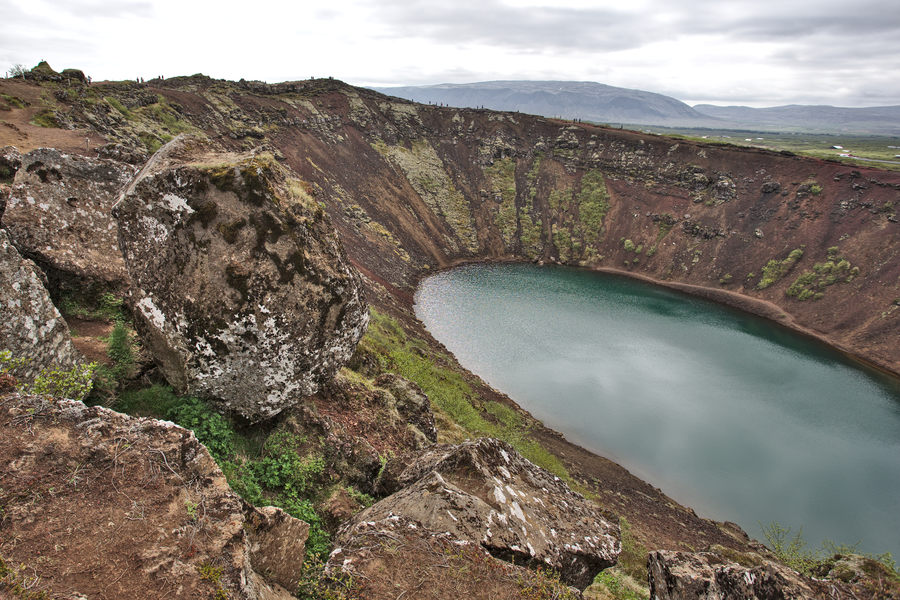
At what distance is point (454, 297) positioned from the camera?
46812mm

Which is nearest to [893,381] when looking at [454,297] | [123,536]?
[454,297]

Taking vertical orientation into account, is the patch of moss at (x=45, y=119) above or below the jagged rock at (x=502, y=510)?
above

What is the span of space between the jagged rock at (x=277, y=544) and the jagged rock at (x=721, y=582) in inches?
238

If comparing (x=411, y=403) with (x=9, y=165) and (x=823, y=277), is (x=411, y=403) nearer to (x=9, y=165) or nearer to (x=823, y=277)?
(x=9, y=165)

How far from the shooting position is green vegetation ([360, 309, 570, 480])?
828 inches

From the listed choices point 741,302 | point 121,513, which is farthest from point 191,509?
point 741,302

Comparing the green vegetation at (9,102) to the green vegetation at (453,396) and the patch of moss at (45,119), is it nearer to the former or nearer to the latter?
the patch of moss at (45,119)

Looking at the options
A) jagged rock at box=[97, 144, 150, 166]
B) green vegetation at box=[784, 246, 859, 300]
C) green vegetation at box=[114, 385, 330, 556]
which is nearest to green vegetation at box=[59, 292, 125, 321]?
green vegetation at box=[114, 385, 330, 556]

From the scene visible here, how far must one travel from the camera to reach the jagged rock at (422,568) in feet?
18.1

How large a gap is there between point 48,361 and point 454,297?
40.8m

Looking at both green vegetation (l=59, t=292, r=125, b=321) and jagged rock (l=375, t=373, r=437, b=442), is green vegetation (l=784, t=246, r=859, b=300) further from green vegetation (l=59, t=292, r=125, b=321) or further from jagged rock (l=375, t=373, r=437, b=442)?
green vegetation (l=59, t=292, r=125, b=321)

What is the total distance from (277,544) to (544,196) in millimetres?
69684

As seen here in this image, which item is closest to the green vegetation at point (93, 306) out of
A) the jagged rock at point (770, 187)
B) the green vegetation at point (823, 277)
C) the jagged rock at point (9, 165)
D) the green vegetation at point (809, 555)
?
the jagged rock at point (9, 165)

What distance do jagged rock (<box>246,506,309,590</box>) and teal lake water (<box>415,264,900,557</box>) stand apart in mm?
23307
